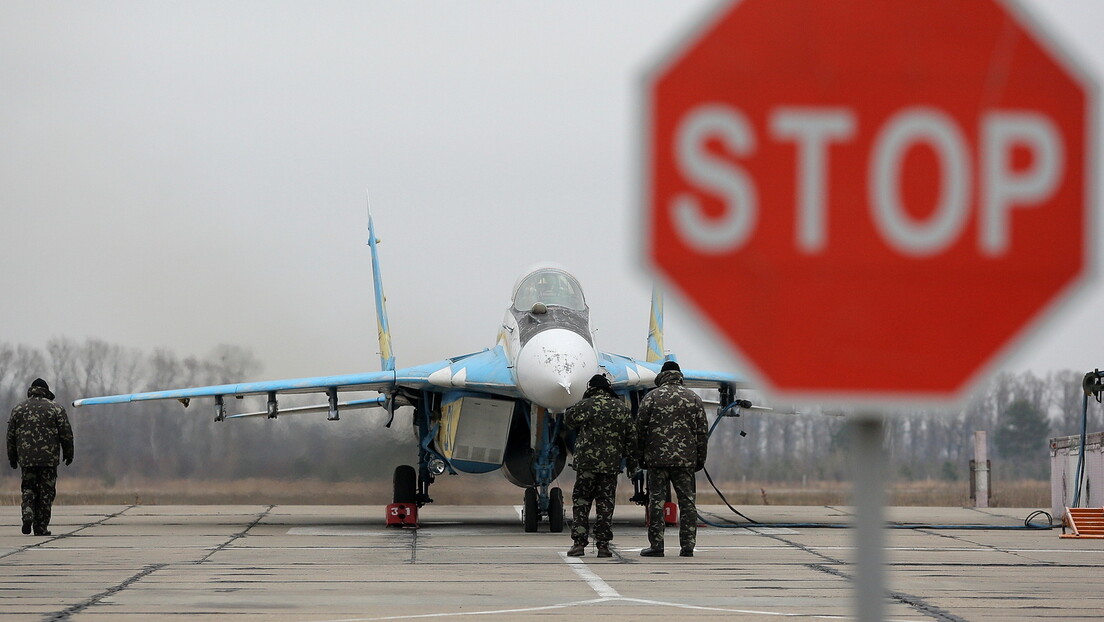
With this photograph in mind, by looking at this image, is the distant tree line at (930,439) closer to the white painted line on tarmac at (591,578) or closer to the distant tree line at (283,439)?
the distant tree line at (283,439)

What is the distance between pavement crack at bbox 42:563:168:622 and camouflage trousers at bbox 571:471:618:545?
377cm

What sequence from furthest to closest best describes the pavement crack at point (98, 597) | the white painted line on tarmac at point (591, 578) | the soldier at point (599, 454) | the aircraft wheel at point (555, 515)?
the aircraft wheel at point (555, 515) < the soldier at point (599, 454) < the white painted line on tarmac at point (591, 578) < the pavement crack at point (98, 597)

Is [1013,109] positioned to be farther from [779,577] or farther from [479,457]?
[479,457]

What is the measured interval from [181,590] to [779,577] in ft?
15.1

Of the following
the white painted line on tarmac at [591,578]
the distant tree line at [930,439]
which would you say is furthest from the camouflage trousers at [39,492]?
the distant tree line at [930,439]

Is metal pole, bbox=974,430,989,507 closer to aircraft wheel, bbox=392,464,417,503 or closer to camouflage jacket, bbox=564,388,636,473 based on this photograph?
aircraft wheel, bbox=392,464,417,503

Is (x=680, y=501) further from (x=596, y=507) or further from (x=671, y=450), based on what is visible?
(x=596, y=507)

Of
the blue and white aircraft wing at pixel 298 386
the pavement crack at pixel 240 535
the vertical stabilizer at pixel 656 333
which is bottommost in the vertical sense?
the pavement crack at pixel 240 535

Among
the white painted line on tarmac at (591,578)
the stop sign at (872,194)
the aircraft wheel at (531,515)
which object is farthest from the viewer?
the aircraft wheel at (531,515)

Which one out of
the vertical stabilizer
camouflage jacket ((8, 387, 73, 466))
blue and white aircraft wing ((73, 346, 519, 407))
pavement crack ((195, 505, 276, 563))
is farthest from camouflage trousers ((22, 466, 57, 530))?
the vertical stabilizer

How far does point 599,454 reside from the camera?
12719mm

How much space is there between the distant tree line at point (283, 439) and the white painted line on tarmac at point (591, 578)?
28.5 ft

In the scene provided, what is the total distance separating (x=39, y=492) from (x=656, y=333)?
9.72m

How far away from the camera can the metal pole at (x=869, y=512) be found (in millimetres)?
2447
